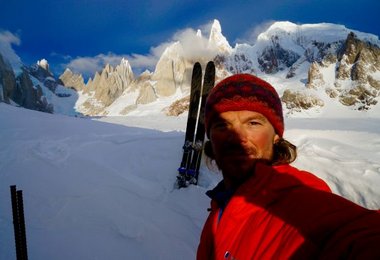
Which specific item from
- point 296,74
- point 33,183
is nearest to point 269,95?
point 33,183

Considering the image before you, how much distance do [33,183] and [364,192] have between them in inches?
284

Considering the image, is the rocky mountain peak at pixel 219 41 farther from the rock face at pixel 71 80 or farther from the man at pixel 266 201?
the man at pixel 266 201

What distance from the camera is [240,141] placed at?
59.8 inches

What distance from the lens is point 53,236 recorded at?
3.55 m

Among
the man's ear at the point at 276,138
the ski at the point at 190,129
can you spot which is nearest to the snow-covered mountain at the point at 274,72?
the ski at the point at 190,129

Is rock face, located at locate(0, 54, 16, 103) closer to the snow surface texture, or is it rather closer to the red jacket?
the snow surface texture

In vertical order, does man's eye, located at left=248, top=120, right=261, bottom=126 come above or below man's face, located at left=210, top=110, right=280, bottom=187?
above

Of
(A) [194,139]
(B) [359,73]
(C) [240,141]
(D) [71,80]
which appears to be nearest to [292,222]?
(C) [240,141]

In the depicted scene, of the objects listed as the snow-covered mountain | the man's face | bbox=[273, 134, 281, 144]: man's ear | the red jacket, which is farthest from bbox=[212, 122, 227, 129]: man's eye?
the snow-covered mountain

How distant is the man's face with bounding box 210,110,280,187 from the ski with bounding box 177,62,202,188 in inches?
167

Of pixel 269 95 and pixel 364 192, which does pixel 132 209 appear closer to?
pixel 269 95

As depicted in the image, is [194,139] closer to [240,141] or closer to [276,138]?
[276,138]

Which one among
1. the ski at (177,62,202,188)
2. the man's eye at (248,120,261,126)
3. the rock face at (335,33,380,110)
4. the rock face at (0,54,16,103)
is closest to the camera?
the man's eye at (248,120,261,126)

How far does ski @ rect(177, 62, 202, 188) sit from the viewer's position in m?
5.91
